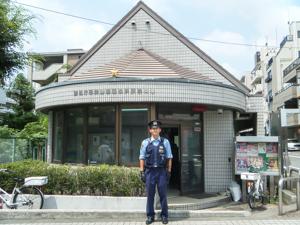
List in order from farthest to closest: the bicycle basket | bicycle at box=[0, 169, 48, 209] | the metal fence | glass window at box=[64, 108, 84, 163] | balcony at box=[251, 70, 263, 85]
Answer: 1. balcony at box=[251, 70, 263, 85]
2. the metal fence
3. glass window at box=[64, 108, 84, 163]
4. the bicycle basket
5. bicycle at box=[0, 169, 48, 209]

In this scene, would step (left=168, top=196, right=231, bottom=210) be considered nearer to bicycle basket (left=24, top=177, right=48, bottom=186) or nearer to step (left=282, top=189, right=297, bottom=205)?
step (left=282, top=189, right=297, bottom=205)

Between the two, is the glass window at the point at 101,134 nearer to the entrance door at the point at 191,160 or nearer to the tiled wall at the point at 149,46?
the entrance door at the point at 191,160

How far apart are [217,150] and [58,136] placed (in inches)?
206

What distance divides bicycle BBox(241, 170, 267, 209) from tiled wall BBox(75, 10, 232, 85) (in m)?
4.30

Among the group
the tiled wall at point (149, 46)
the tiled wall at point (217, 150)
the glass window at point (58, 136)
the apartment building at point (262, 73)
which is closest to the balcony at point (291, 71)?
the apartment building at point (262, 73)

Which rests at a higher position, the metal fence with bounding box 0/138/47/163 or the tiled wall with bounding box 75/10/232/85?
the tiled wall with bounding box 75/10/232/85

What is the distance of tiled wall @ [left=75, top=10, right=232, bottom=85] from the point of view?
14633mm

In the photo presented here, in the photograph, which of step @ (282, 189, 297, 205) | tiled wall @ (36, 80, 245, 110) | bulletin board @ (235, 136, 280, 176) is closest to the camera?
step @ (282, 189, 297, 205)

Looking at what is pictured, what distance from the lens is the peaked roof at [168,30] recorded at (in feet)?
47.8

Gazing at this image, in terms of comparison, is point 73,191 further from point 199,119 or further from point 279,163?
point 279,163

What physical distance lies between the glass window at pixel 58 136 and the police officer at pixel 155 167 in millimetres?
5632

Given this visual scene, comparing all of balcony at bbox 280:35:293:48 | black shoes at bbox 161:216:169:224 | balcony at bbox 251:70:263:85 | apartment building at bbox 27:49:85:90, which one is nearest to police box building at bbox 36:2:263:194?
black shoes at bbox 161:216:169:224

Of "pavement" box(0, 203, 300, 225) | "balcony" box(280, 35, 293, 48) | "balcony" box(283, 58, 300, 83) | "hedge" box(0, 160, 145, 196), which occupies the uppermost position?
"balcony" box(280, 35, 293, 48)

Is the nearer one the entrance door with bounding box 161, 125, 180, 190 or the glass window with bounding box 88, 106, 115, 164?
the glass window with bounding box 88, 106, 115, 164
